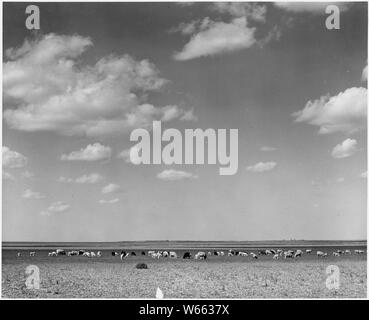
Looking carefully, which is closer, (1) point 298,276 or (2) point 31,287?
(2) point 31,287

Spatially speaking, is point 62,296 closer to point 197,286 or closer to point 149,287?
point 149,287

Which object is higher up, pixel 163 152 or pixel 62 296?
pixel 163 152

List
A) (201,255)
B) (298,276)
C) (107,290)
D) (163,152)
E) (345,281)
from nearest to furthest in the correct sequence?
(163,152)
(107,290)
(345,281)
(298,276)
(201,255)

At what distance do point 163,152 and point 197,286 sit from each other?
678 cm

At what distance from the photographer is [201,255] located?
4797 cm

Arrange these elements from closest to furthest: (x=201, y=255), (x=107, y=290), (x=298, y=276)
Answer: (x=107, y=290) → (x=298, y=276) → (x=201, y=255)
